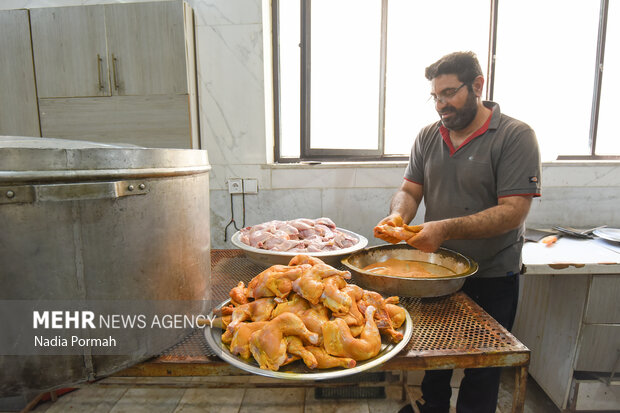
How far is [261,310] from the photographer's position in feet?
3.68

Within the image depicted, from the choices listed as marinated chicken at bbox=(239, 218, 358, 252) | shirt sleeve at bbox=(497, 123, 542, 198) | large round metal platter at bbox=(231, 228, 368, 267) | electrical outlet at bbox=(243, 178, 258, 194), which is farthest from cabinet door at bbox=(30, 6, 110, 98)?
shirt sleeve at bbox=(497, 123, 542, 198)

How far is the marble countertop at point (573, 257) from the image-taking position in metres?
2.05

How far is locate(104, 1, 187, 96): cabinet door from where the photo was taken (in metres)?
2.53

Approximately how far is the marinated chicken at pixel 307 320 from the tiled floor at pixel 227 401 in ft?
5.25

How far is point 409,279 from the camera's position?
133 cm

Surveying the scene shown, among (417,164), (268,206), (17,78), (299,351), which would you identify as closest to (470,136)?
(417,164)

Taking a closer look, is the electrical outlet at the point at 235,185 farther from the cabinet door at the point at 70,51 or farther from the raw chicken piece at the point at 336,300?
the raw chicken piece at the point at 336,300

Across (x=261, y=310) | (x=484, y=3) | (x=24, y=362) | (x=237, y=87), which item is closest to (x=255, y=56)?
(x=237, y=87)

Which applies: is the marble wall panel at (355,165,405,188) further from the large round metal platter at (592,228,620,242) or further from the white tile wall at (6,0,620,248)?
the large round metal platter at (592,228,620,242)

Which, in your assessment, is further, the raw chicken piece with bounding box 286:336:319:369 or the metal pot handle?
the raw chicken piece with bounding box 286:336:319:369

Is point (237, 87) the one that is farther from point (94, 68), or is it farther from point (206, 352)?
point (206, 352)

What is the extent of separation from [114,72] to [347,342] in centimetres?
266

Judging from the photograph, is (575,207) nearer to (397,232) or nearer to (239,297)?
(397,232)

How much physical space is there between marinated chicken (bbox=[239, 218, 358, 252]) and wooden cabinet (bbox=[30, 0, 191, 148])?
1146 millimetres
